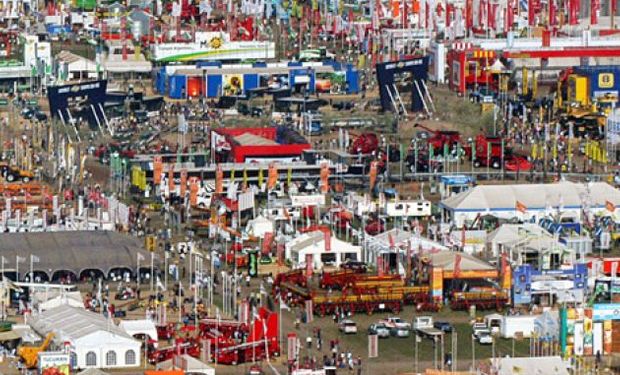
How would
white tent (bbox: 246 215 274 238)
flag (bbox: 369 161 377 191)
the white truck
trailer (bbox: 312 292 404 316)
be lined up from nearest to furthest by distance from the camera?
1. the white truck
2. trailer (bbox: 312 292 404 316)
3. white tent (bbox: 246 215 274 238)
4. flag (bbox: 369 161 377 191)

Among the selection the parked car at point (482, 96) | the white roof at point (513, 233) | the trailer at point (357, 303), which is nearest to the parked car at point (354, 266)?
the trailer at point (357, 303)

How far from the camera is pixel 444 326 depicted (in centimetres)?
4662

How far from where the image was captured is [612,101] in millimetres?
71688

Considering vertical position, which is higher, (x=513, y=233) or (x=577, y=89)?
(x=577, y=89)

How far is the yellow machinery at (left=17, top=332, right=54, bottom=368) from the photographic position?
1694 inches

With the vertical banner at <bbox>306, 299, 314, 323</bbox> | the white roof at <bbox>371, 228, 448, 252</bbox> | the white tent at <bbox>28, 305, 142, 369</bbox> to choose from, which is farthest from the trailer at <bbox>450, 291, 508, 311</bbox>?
the white tent at <bbox>28, 305, 142, 369</bbox>

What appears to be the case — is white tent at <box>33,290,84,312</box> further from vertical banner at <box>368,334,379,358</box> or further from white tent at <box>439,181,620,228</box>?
white tent at <box>439,181,620,228</box>

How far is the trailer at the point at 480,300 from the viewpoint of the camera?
48250 millimetres

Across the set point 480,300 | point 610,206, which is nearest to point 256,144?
point 610,206

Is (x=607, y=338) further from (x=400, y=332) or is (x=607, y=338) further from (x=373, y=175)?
(x=373, y=175)

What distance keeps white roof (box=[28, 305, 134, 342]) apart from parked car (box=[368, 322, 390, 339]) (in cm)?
403

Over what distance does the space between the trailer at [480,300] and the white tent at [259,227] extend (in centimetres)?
609

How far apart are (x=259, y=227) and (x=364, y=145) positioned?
10.1 metres

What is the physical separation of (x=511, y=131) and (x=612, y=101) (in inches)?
206
